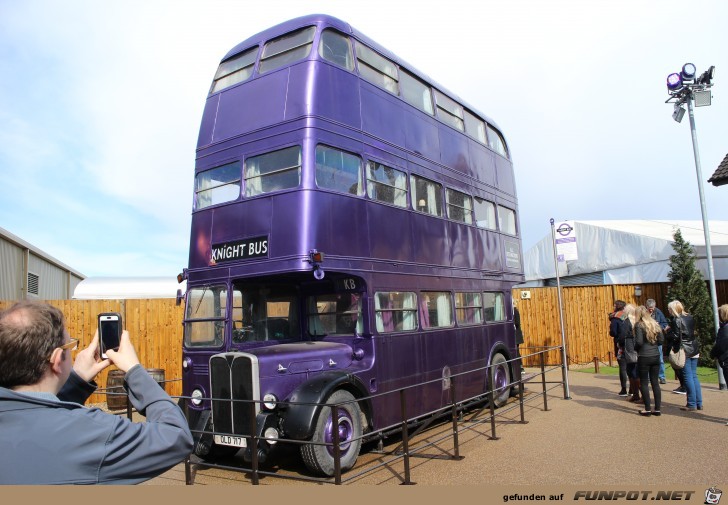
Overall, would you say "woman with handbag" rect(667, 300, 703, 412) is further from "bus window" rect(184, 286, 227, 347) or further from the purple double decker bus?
"bus window" rect(184, 286, 227, 347)

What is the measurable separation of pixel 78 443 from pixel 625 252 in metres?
26.5

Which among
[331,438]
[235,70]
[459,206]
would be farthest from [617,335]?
[235,70]

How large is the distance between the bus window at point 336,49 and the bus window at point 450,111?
8.85 feet

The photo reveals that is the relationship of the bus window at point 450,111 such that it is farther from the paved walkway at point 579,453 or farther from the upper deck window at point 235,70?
the paved walkway at point 579,453

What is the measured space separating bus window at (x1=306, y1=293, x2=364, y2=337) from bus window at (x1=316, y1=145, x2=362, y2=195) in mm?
1538

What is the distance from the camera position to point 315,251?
6.69 meters

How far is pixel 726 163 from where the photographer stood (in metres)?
13.4

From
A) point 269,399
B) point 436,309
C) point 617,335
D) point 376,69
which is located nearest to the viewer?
point 269,399

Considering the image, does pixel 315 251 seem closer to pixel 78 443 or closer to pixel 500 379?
pixel 78 443

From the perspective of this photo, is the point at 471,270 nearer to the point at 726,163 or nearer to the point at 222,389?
the point at 222,389

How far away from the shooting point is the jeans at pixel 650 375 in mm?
8578

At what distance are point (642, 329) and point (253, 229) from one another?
247 inches

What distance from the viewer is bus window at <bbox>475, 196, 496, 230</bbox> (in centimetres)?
1088


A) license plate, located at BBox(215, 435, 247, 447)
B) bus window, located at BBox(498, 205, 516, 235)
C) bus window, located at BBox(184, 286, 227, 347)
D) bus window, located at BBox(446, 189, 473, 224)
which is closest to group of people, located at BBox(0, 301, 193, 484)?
license plate, located at BBox(215, 435, 247, 447)
